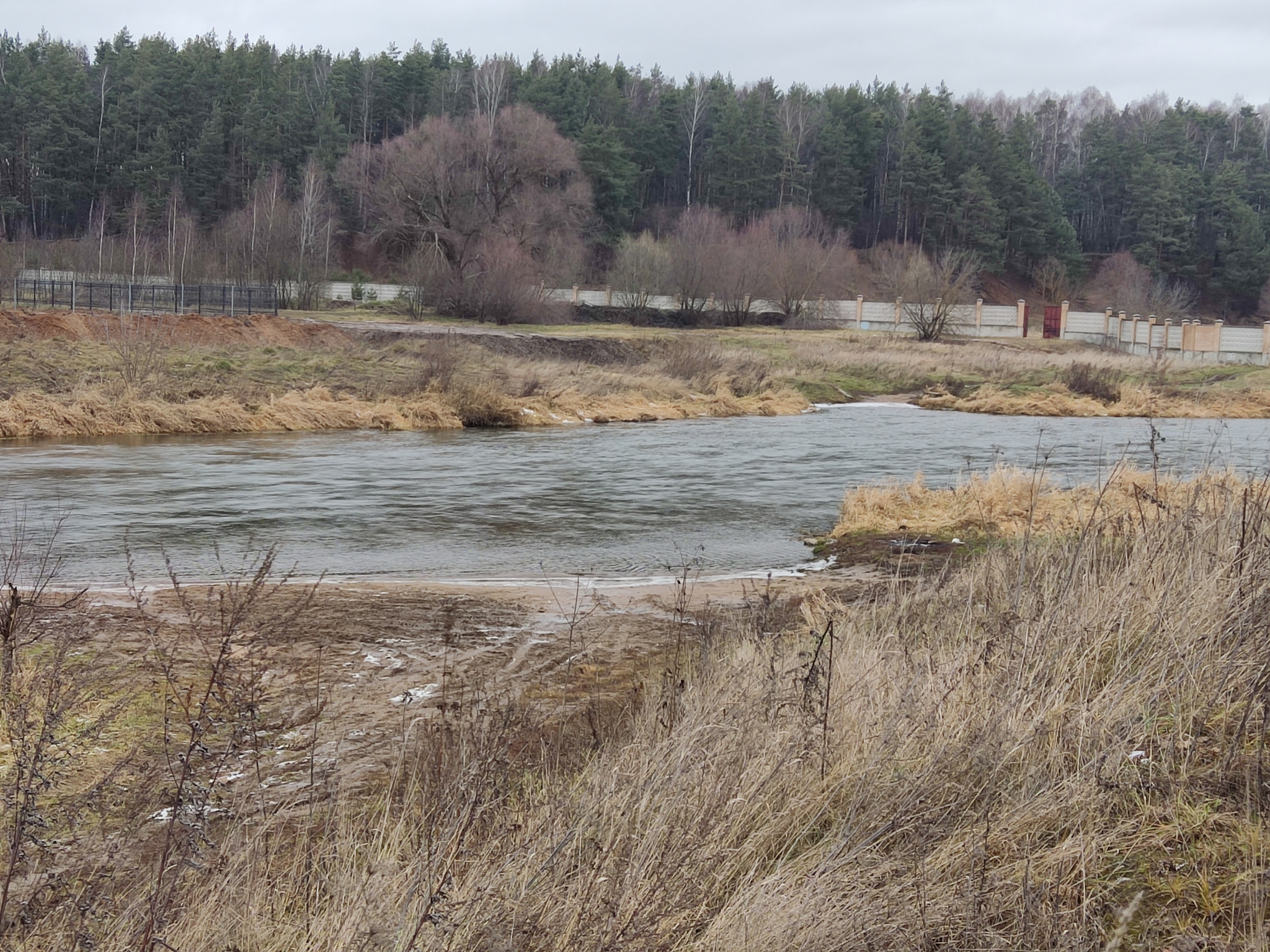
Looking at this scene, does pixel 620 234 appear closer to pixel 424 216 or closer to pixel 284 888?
pixel 424 216

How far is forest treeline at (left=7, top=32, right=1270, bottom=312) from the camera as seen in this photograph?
9206 centimetres

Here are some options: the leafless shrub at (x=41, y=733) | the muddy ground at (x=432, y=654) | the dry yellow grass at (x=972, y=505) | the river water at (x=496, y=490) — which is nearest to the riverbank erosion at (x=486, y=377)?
the river water at (x=496, y=490)

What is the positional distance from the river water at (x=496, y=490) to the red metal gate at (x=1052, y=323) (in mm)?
39843

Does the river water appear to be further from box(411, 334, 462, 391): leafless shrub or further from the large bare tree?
the large bare tree

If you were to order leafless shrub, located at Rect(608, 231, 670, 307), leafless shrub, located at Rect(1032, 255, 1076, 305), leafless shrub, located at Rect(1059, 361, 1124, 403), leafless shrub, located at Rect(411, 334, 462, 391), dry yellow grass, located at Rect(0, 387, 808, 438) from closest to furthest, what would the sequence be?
dry yellow grass, located at Rect(0, 387, 808, 438)
leafless shrub, located at Rect(411, 334, 462, 391)
leafless shrub, located at Rect(1059, 361, 1124, 403)
leafless shrub, located at Rect(608, 231, 670, 307)
leafless shrub, located at Rect(1032, 255, 1076, 305)

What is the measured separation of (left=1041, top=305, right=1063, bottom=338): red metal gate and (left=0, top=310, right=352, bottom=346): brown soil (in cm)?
4450

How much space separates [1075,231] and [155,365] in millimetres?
92835

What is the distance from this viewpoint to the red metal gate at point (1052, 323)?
Result: 6988 centimetres

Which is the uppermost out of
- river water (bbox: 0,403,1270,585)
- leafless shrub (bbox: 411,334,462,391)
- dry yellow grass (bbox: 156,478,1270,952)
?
leafless shrub (bbox: 411,334,462,391)

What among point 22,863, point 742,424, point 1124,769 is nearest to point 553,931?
point 22,863

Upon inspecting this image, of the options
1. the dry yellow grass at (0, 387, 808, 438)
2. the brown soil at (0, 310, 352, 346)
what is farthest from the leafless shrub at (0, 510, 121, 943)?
the brown soil at (0, 310, 352, 346)

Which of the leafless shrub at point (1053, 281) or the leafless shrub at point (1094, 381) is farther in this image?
the leafless shrub at point (1053, 281)

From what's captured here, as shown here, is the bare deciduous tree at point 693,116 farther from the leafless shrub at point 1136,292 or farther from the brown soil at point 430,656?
the brown soil at point 430,656

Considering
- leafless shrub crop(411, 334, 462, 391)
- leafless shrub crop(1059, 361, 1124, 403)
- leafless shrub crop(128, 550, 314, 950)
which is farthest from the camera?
leafless shrub crop(1059, 361, 1124, 403)
